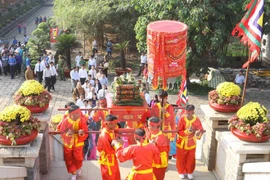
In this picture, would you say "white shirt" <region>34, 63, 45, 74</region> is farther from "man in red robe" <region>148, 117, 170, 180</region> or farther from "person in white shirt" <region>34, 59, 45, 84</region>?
"man in red robe" <region>148, 117, 170, 180</region>

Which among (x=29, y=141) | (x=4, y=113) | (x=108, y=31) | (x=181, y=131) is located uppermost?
(x=4, y=113)

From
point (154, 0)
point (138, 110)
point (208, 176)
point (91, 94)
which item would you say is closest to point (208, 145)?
point (208, 176)

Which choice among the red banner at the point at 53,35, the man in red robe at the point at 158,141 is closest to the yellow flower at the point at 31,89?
the man in red robe at the point at 158,141

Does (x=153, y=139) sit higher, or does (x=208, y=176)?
(x=153, y=139)

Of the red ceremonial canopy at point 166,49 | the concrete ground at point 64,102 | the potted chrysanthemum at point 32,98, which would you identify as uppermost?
the red ceremonial canopy at point 166,49

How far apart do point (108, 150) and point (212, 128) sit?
215cm

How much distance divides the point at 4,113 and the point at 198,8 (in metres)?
10.7

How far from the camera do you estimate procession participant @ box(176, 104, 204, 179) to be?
282 inches

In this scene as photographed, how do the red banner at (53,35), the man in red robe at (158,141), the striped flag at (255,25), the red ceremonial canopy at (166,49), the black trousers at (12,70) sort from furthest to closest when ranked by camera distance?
the red banner at (53,35)
the black trousers at (12,70)
the red ceremonial canopy at (166,49)
the striped flag at (255,25)
the man in red robe at (158,141)

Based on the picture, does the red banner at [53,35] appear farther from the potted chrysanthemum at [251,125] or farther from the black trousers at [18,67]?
the potted chrysanthemum at [251,125]

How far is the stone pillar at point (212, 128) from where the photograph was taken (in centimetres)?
726

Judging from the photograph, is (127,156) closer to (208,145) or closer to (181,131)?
(181,131)

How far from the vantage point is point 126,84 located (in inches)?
297

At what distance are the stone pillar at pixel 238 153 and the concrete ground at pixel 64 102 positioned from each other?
3.59 feet
